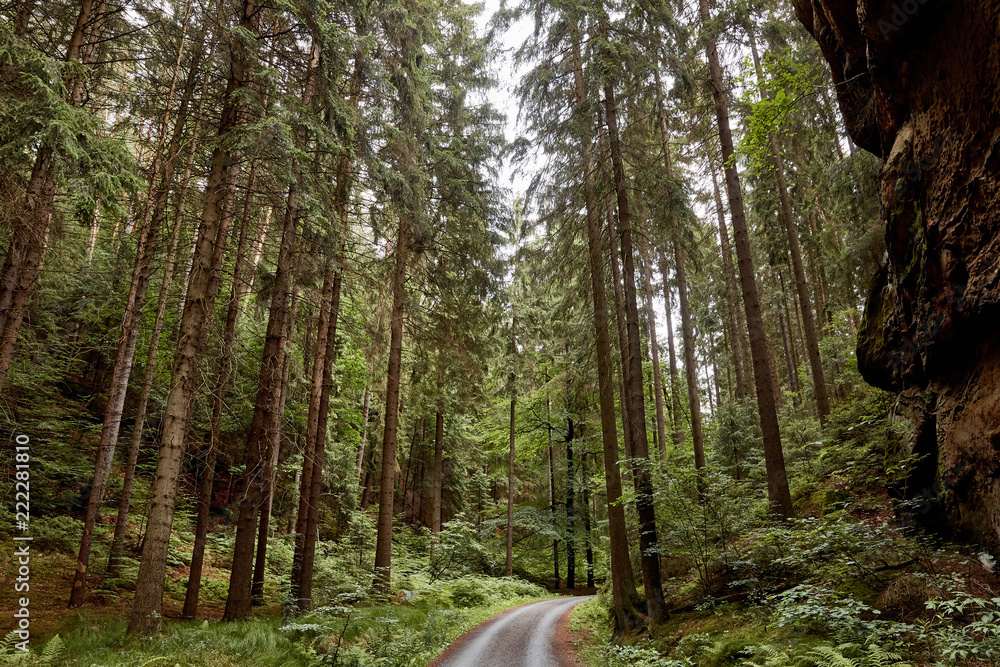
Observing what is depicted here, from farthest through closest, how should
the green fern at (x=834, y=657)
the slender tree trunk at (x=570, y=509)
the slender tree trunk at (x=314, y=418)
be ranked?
1. the slender tree trunk at (x=570, y=509)
2. the slender tree trunk at (x=314, y=418)
3. the green fern at (x=834, y=657)

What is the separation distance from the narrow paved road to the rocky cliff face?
24.2 feet

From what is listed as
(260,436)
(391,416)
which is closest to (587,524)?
(391,416)

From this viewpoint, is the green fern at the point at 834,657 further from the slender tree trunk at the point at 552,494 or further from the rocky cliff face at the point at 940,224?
the slender tree trunk at the point at 552,494

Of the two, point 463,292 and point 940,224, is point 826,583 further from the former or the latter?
point 463,292

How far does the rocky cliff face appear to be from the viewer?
18.1 ft

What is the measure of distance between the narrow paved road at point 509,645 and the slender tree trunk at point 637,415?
2362mm

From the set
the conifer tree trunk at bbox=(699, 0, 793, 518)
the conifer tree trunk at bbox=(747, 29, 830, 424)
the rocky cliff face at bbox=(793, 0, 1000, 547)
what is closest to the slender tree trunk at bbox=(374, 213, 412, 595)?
the conifer tree trunk at bbox=(699, 0, 793, 518)

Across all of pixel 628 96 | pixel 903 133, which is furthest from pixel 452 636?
pixel 628 96

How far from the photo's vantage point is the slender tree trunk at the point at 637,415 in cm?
997

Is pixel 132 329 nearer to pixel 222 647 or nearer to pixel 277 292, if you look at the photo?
pixel 277 292

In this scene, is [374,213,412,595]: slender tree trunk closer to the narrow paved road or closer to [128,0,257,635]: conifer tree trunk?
the narrow paved road

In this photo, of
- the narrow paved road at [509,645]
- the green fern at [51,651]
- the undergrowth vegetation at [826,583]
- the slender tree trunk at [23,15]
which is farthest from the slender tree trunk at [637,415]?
the slender tree trunk at [23,15]

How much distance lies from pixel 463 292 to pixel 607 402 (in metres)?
5.88

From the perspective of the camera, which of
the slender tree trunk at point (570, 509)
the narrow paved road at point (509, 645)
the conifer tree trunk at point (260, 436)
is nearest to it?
the conifer tree trunk at point (260, 436)
